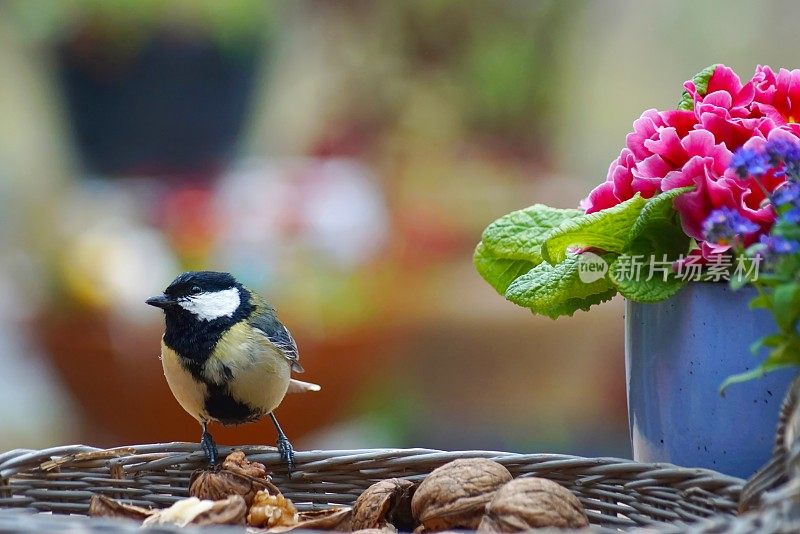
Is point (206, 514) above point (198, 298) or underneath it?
underneath

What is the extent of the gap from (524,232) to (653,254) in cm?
15

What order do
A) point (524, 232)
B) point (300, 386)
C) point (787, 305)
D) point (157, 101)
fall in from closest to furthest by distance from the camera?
1. point (787, 305)
2. point (524, 232)
3. point (300, 386)
4. point (157, 101)

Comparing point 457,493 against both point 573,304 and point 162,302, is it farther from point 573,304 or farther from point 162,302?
point 162,302

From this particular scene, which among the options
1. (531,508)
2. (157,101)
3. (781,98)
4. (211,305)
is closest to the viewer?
(531,508)

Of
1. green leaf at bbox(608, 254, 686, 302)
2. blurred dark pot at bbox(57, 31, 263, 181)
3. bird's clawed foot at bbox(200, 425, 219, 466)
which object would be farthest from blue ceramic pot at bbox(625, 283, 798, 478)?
blurred dark pot at bbox(57, 31, 263, 181)

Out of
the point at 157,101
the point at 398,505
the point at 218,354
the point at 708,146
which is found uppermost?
the point at 157,101

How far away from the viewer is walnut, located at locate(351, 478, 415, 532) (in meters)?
0.75

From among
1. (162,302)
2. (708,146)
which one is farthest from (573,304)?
(162,302)

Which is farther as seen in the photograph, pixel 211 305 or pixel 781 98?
pixel 211 305

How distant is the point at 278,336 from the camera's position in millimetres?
1010

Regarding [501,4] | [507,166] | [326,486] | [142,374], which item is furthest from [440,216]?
[326,486]

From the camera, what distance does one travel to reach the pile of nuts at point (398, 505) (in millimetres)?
681

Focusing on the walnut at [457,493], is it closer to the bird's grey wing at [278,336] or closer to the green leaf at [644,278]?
the green leaf at [644,278]

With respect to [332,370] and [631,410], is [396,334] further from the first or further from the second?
[631,410]
